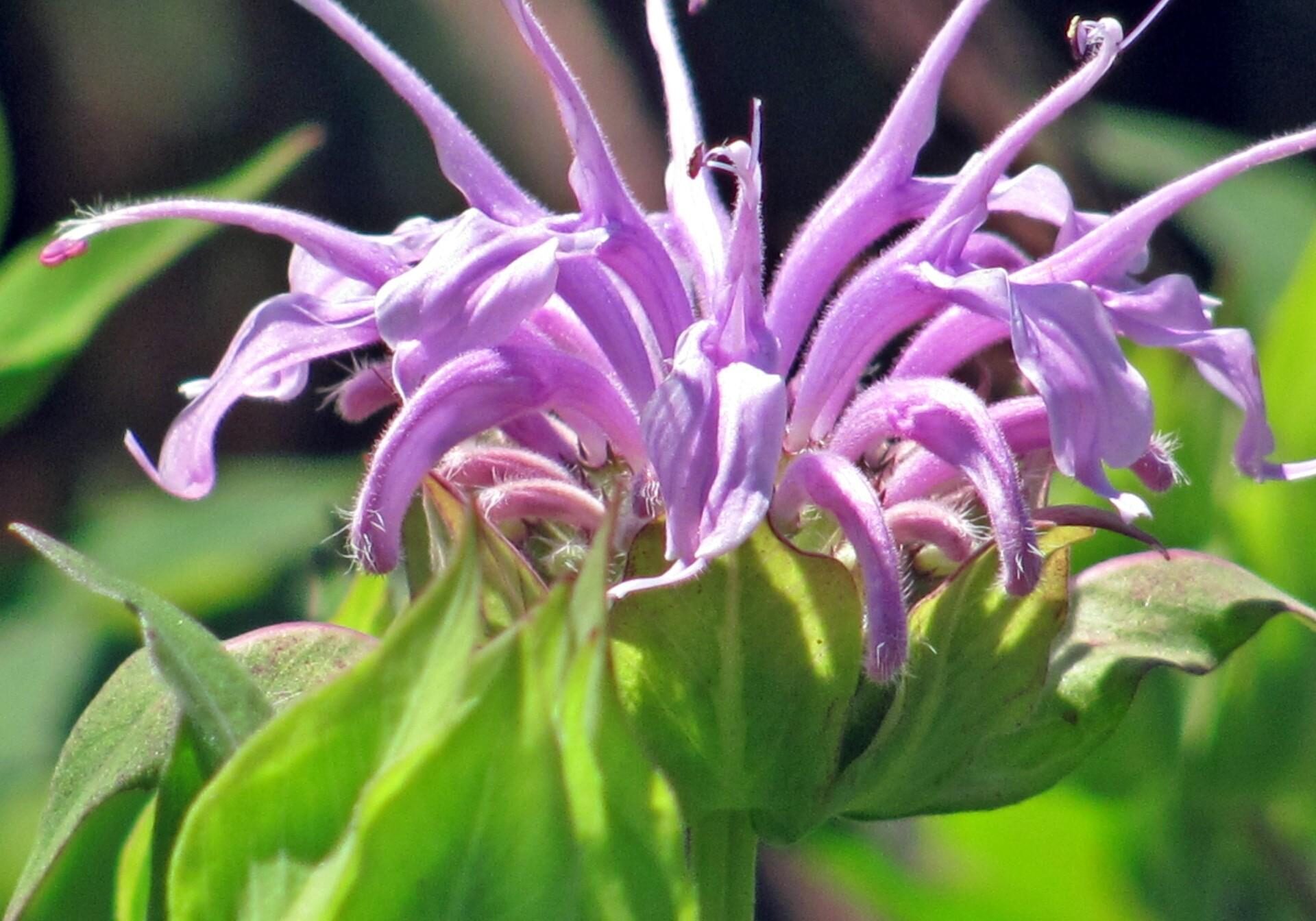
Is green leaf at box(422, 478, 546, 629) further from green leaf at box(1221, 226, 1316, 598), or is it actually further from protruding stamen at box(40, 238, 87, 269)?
green leaf at box(1221, 226, 1316, 598)

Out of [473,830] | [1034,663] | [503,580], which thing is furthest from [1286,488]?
[473,830]

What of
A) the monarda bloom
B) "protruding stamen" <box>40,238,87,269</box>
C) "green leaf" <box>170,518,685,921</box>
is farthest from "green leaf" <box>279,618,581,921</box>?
"protruding stamen" <box>40,238,87,269</box>

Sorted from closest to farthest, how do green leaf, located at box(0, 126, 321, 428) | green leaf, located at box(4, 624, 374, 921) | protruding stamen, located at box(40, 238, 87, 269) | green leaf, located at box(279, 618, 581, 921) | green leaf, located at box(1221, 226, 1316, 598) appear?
green leaf, located at box(279, 618, 581, 921) → green leaf, located at box(4, 624, 374, 921) → protruding stamen, located at box(40, 238, 87, 269) → green leaf, located at box(0, 126, 321, 428) → green leaf, located at box(1221, 226, 1316, 598)

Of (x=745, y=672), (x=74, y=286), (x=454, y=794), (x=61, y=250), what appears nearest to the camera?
(x=454, y=794)

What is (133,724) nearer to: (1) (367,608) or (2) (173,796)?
(2) (173,796)

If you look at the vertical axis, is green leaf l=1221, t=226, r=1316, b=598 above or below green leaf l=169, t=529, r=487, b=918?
below
